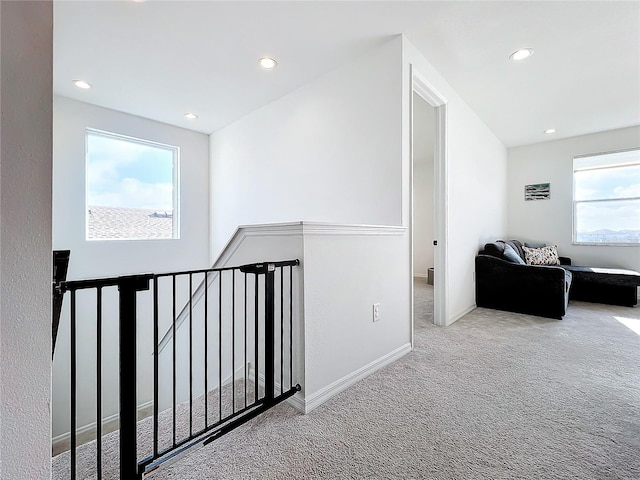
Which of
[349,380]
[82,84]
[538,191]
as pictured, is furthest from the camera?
[538,191]

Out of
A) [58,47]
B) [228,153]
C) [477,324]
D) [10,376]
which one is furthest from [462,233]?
[58,47]

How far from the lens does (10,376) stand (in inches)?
27.1

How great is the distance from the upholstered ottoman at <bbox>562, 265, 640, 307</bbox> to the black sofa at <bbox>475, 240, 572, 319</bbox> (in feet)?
2.55

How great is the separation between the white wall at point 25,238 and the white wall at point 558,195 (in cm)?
633

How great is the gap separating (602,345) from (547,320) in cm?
71

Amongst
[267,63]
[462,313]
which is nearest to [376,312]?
[462,313]

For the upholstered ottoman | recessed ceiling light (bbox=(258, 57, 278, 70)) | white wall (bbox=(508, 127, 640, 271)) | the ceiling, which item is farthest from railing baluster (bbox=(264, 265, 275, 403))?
white wall (bbox=(508, 127, 640, 271))

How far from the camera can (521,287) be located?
3.47m

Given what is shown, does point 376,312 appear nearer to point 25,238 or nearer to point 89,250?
point 25,238

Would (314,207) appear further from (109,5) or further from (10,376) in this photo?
(10,376)

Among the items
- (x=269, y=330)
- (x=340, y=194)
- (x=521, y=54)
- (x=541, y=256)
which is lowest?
(x=269, y=330)

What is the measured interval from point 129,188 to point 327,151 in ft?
9.70

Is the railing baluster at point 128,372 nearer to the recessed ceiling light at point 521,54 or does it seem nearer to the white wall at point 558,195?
the recessed ceiling light at point 521,54

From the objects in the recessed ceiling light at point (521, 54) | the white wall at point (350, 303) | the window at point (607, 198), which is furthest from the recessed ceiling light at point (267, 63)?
the window at point (607, 198)
